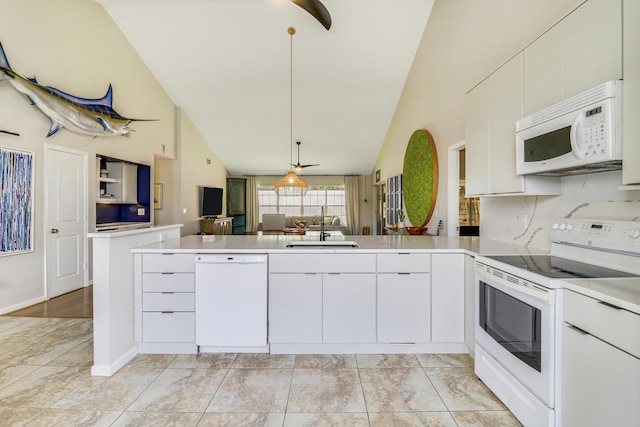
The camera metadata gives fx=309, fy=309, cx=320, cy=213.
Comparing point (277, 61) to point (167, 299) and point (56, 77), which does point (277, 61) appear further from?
point (167, 299)

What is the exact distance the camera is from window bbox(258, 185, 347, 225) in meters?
10.6

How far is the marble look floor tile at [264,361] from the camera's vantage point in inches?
86.4

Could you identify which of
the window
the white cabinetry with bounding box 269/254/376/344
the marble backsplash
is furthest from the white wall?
the window

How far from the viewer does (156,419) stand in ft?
5.42

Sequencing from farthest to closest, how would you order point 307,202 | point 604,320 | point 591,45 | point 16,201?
point 307,202, point 16,201, point 591,45, point 604,320

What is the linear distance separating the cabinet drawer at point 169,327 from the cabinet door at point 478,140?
241cm

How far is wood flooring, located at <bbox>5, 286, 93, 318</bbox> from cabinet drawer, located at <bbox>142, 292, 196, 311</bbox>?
1346mm

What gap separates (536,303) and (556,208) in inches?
35.8

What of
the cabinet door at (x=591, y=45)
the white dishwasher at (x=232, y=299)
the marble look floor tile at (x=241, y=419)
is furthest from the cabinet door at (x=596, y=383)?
the white dishwasher at (x=232, y=299)

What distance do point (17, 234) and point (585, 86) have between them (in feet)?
16.2

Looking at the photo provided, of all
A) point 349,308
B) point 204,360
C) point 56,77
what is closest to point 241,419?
point 204,360

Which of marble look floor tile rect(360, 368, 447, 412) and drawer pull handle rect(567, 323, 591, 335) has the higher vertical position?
drawer pull handle rect(567, 323, 591, 335)

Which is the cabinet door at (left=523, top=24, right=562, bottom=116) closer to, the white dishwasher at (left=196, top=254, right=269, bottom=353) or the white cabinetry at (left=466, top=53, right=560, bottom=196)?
the white cabinetry at (left=466, top=53, right=560, bottom=196)

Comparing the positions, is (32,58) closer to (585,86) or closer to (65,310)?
(65,310)
